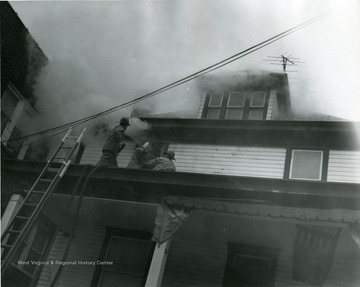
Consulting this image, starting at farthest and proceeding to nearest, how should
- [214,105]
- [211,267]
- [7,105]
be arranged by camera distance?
[7,105] < [214,105] < [211,267]

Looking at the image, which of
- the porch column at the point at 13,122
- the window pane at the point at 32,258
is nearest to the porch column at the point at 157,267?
the window pane at the point at 32,258

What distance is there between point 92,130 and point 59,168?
377 cm

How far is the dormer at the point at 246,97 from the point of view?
33.6 feet

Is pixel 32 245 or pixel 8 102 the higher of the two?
pixel 8 102

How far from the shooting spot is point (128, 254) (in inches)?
311

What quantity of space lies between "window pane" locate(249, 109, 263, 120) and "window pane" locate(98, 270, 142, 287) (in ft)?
15.5

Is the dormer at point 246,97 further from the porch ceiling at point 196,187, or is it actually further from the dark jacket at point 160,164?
the porch ceiling at point 196,187

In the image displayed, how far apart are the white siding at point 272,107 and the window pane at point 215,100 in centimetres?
130

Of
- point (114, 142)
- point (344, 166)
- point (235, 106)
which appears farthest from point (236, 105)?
point (114, 142)

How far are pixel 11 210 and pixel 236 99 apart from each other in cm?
618

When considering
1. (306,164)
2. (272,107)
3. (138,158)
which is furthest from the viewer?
(272,107)

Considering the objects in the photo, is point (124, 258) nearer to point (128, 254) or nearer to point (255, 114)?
point (128, 254)

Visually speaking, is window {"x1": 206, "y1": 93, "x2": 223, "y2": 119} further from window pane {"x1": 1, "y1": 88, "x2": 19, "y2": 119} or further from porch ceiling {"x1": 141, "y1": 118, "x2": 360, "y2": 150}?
window pane {"x1": 1, "y1": 88, "x2": 19, "y2": 119}

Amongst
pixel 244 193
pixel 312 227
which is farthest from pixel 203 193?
pixel 312 227
